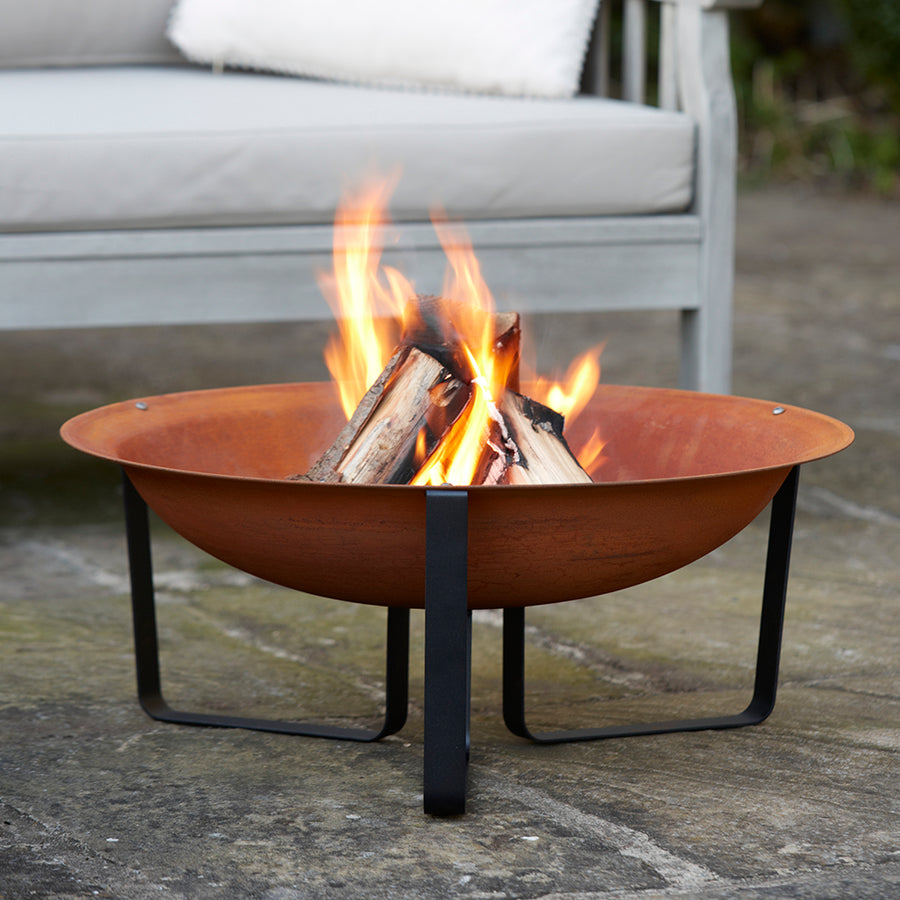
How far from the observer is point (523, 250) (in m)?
2.10

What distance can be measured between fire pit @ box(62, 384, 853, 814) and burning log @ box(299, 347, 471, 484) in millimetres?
121

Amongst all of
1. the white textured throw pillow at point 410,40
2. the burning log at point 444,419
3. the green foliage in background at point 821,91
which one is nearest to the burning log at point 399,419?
the burning log at point 444,419

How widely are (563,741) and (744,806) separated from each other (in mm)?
221

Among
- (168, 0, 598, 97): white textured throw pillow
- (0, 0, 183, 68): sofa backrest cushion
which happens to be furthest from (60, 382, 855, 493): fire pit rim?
(0, 0, 183, 68): sofa backrest cushion

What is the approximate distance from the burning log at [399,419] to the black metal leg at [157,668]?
179 millimetres

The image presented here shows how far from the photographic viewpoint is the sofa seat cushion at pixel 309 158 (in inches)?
78.2

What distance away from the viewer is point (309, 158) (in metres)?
2.02

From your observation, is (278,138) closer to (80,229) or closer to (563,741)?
(80,229)

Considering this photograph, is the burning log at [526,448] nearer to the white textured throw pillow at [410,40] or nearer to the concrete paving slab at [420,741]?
the concrete paving slab at [420,741]

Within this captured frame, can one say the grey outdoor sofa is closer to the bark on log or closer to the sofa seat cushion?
the sofa seat cushion

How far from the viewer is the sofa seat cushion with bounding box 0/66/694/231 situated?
199 centimetres

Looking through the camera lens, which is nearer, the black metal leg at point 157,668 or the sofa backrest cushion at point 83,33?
the black metal leg at point 157,668

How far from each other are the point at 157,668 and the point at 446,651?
0.44m

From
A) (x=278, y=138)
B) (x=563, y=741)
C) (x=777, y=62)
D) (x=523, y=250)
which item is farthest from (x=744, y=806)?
(x=777, y=62)
